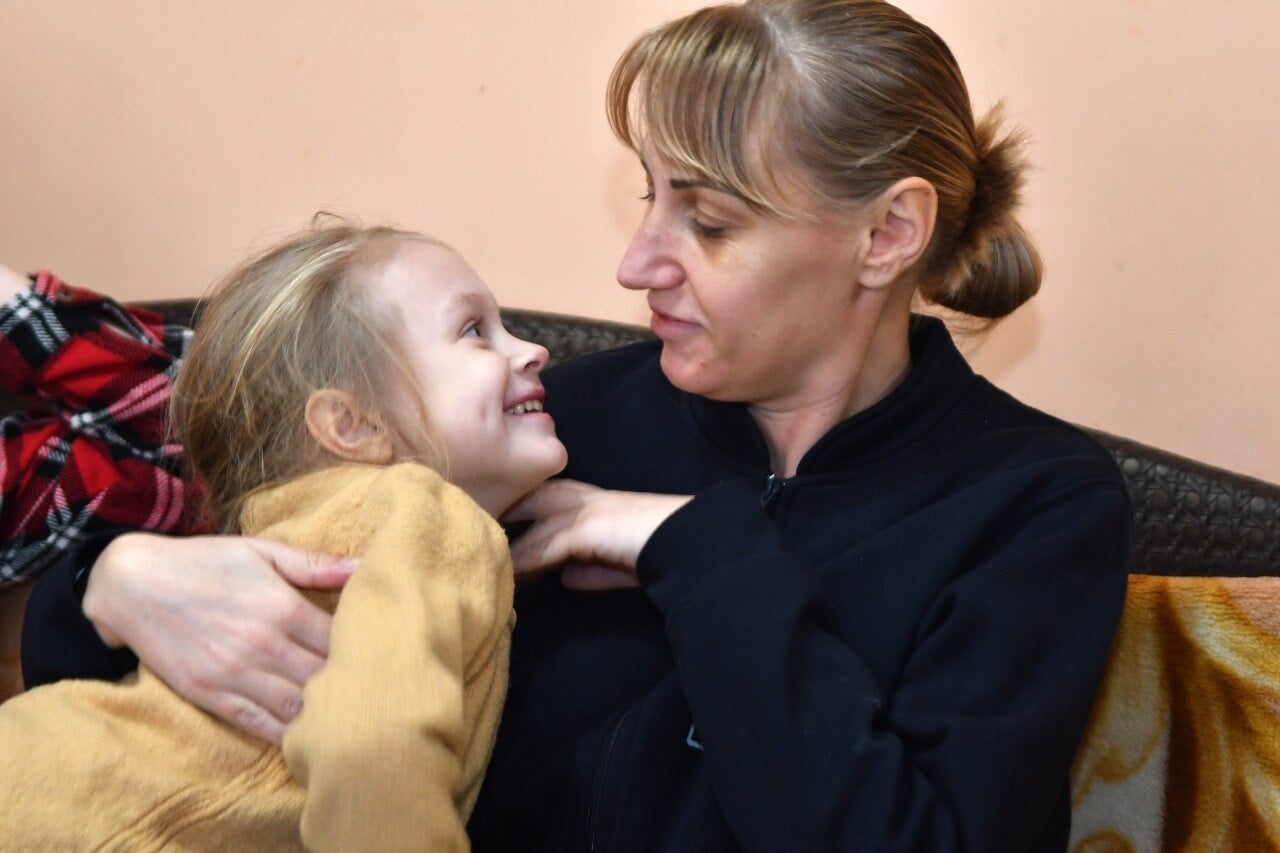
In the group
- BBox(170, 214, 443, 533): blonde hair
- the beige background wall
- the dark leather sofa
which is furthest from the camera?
the beige background wall

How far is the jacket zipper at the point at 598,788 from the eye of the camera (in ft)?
3.95

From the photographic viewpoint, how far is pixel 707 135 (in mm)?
1224

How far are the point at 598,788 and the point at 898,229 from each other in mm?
647

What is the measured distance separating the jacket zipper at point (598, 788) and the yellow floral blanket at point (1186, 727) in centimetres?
58

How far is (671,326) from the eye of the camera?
1321 mm

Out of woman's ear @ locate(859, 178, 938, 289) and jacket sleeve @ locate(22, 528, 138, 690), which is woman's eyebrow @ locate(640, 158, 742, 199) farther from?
jacket sleeve @ locate(22, 528, 138, 690)

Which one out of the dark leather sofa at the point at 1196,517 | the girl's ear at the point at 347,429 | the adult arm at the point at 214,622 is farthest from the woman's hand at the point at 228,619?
the dark leather sofa at the point at 1196,517

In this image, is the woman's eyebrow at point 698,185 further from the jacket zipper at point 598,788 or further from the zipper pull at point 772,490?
the jacket zipper at point 598,788

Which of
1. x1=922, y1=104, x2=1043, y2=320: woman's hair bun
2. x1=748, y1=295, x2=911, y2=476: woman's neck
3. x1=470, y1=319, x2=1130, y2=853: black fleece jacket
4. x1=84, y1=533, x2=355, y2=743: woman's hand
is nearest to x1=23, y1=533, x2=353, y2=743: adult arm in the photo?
x1=84, y1=533, x2=355, y2=743: woman's hand

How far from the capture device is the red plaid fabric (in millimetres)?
1469

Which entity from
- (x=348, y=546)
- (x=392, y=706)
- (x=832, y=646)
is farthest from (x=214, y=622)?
(x=832, y=646)

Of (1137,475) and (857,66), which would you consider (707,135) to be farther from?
(1137,475)

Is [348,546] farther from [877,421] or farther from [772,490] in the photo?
[877,421]

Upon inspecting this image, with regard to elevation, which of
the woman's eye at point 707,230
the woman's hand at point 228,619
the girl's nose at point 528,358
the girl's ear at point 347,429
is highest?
the woman's eye at point 707,230
